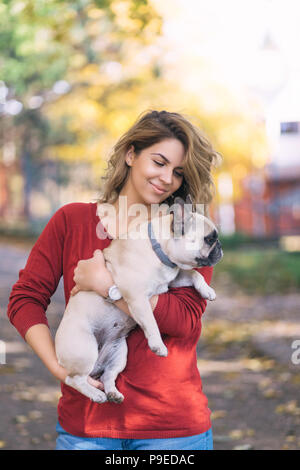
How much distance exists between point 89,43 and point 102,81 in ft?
4.75

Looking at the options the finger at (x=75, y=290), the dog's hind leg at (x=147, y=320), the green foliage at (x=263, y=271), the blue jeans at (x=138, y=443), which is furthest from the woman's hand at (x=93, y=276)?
the green foliage at (x=263, y=271)

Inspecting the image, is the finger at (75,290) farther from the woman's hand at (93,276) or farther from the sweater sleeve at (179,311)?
the sweater sleeve at (179,311)

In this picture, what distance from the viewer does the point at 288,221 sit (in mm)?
26844

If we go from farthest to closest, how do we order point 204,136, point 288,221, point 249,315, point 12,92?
1. point 288,221
2. point 12,92
3. point 249,315
4. point 204,136

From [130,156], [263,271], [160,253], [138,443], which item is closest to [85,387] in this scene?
[138,443]

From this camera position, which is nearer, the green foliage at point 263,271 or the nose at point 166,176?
the nose at point 166,176

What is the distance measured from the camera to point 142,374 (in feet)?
7.62

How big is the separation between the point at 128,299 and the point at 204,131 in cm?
104

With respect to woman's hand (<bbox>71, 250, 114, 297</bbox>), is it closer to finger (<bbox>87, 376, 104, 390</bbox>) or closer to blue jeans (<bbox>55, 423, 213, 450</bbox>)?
finger (<bbox>87, 376, 104, 390</bbox>)

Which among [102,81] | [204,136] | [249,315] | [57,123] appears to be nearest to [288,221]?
[57,123]

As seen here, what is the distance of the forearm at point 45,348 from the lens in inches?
87.7

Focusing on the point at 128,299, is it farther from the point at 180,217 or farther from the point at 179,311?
the point at 180,217

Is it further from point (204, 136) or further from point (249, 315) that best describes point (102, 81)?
point (204, 136)
